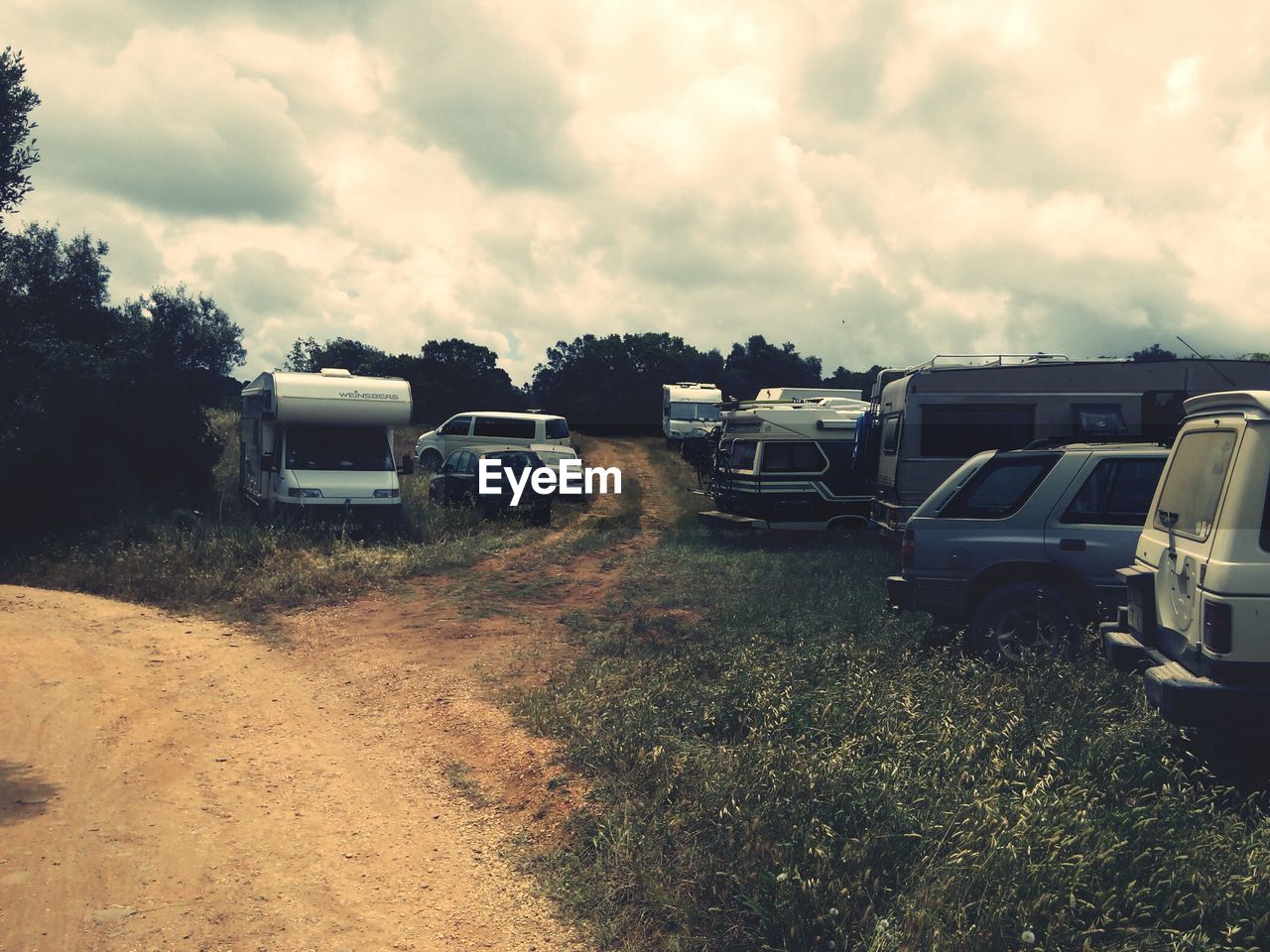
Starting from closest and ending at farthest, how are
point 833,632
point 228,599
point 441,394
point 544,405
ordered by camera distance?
point 833,632, point 228,599, point 441,394, point 544,405

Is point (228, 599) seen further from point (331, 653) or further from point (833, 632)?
point (833, 632)

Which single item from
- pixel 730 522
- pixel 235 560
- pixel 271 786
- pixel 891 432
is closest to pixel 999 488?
pixel 271 786

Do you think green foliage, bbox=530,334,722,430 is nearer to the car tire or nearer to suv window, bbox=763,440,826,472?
suv window, bbox=763,440,826,472

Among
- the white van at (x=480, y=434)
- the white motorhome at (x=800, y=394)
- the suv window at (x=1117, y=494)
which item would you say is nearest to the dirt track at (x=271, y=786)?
the suv window at (x=1117, y=494)

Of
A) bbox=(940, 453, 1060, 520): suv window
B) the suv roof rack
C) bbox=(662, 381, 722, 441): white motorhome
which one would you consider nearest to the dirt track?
bbox=(940, 453, 1060, 520): suv window

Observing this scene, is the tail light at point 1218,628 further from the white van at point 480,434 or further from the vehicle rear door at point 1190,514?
the white van at point 480,434

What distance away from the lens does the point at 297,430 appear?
16.9 meters

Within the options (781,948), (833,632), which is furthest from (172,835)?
(833,632)

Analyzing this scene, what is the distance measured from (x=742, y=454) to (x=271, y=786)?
12466 millimetres

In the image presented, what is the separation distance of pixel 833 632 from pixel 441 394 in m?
51.5

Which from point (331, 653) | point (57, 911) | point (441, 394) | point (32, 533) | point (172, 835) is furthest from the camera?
point (441, 394)

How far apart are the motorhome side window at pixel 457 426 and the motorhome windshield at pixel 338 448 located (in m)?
9.85

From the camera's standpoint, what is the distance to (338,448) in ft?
56.1

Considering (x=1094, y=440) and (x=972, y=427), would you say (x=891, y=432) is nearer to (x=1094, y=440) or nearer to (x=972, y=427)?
(x=972, y=427)
